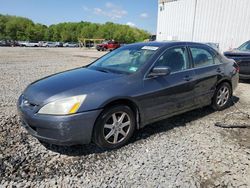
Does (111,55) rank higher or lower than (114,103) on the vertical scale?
higher

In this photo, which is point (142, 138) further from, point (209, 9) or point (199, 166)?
point (209, 9)

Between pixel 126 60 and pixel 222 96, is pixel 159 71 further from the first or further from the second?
pixel 222 96

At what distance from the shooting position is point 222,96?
541cm

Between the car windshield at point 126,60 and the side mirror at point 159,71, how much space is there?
8.4 inches

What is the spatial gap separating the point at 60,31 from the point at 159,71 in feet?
300

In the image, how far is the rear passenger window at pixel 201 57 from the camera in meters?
4.71

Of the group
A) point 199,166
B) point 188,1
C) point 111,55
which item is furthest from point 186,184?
point 188,1

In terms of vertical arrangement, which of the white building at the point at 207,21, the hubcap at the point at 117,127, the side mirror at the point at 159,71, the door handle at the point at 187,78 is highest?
the white building at the point at 207,21

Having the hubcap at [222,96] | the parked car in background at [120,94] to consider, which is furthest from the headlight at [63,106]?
the hubcap at [222,96]

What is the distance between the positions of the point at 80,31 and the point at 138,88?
91.5m

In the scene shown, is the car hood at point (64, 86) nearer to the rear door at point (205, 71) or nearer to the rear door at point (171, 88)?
the rear door at point (171, 88)

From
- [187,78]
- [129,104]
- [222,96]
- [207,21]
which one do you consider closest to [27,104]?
[129,104]

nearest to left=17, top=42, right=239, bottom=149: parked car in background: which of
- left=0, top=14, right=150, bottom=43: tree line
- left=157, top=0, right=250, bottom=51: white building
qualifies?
left=157, top=0, right=250, bottom=51: white building

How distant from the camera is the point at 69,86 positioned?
136 inches
